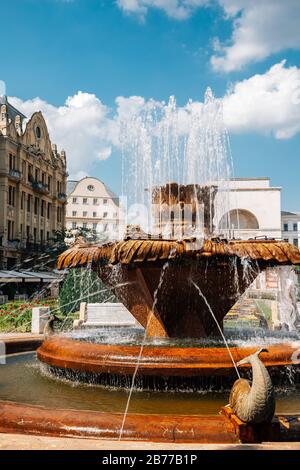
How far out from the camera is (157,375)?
6.64 m

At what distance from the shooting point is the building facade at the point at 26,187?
163 ft

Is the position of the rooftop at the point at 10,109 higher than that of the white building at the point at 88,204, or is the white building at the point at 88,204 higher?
the rooftop at the point at 10,109

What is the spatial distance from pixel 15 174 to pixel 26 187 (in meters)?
4.16

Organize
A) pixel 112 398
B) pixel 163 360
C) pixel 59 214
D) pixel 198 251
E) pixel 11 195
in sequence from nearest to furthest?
pixel 112 398, pixel 163 360, pixel 198 251, pixel 11 195, pixel 59 214

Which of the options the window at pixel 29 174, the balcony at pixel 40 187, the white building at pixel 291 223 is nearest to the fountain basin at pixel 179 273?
the window at pixel 29 174

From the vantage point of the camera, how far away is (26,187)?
180 feet

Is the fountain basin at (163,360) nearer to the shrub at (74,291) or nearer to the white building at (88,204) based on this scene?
the shrub at (74,291)

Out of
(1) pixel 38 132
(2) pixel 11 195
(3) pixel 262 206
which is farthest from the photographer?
(3) pixel 262 206

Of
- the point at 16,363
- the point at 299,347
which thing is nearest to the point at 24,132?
the point at 16,363

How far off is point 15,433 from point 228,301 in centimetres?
513

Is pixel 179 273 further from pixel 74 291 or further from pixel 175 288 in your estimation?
pixel 74 291

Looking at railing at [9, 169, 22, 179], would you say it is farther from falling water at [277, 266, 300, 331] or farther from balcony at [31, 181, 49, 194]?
falling water at [277, 266, 300, 331]

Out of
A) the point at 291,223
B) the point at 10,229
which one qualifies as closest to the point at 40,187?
the point at 10,229

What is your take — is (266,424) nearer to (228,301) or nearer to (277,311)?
(228,301)
